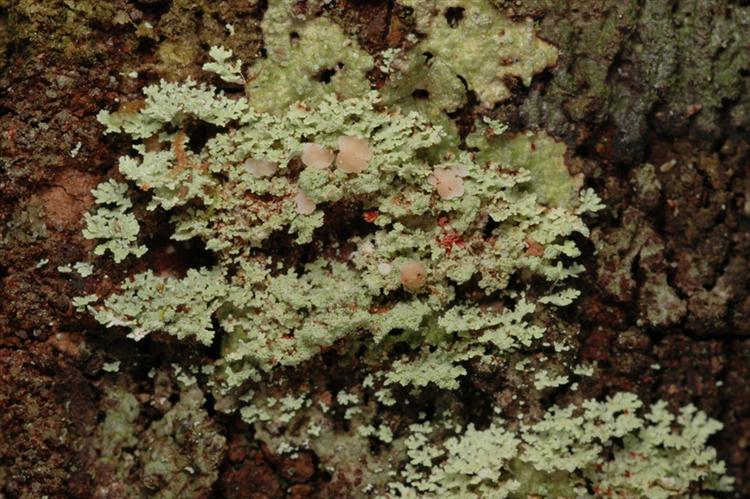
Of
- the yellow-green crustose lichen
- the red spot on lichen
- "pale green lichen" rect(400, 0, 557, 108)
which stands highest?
"pale green lichen" rect(400, 0, 557, 108)

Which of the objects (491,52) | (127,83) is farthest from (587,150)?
(127,83)

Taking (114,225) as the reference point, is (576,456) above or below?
above

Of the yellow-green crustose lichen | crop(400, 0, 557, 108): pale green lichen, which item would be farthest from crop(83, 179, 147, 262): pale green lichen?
crop(400, 0, 557, 108): pale green lichen

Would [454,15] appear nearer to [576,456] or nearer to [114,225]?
[114,225]

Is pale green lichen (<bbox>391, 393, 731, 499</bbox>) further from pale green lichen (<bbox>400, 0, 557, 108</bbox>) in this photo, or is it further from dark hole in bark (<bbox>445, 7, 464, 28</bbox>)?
dark hole in bark (<bbox>445, 7, 464, 28</bbox>)

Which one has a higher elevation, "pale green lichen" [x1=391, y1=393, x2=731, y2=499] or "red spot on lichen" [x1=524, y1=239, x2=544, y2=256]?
"red spot on lichen" [x1=524, y1=239, x2=544, y2=256]

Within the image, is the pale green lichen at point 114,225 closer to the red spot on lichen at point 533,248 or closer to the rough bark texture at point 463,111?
the rough bark texture at point 463,111

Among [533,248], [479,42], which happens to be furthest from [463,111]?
[533,248]
